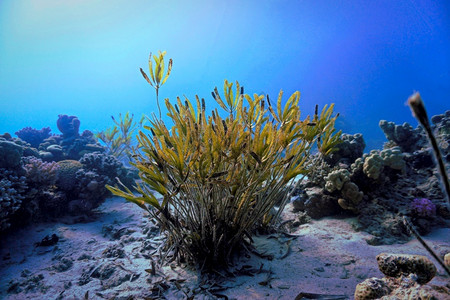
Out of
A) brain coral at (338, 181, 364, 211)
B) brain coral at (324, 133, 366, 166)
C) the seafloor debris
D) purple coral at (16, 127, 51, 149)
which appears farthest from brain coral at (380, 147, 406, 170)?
purple coral at (16, 127, 51, 149)

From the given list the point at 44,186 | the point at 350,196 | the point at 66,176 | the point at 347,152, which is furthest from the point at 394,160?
the point at 66,176

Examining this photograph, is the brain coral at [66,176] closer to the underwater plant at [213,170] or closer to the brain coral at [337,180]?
the underwater plant at [213,170]

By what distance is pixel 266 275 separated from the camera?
7.30ft

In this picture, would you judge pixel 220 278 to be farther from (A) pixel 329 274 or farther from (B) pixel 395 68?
(B) pixel 395 68

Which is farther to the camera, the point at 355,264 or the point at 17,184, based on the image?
the point at 17,184

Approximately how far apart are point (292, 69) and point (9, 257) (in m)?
98.9

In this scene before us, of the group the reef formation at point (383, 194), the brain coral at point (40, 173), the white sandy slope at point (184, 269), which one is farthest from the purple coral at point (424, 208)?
the brain coral at point (40, 173)

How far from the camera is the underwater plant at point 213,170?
6.78 ft

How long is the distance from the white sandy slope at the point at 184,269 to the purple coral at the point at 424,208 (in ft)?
0.80

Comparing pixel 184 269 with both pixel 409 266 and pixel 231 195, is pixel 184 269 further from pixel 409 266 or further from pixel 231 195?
pixel 409 266

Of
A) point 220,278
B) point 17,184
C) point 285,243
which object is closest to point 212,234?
point 220,278

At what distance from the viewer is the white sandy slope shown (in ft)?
6.75

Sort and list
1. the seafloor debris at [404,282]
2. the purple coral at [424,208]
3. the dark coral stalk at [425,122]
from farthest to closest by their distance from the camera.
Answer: the purple coral at [424,208], the seafloor debris at [404,282], the dark coral stalk at [425,122]

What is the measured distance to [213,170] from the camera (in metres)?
2.07
